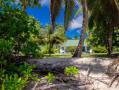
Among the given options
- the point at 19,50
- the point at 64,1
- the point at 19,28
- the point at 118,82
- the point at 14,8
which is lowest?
the point at 118,82

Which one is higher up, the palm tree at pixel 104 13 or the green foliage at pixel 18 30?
the palm tree at pixel 104 13

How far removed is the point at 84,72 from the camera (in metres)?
9.86

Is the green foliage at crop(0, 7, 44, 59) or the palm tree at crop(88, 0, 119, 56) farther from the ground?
the palm tree at crop(88, 0, 119, 56)

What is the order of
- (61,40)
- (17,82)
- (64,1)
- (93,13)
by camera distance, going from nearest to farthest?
1. (17,82)
2. (64,1)
3. (93,13)
4. (61,40)

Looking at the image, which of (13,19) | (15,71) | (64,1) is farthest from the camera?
(64,1)

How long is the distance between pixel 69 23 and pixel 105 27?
34.3ft

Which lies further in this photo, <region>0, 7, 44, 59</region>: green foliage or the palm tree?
the palm tree

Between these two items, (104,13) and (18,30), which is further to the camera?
(104,13)

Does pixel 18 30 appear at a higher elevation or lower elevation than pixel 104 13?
lower

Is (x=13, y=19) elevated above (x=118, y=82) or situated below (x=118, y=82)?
above

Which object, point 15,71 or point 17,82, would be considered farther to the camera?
point 15,71

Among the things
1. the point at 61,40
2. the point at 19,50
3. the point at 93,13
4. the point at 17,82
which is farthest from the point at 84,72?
the point at 61,40

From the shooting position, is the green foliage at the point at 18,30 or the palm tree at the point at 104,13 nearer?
the green foliage at the point at 18,30

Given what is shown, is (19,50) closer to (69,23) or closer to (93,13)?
(69,23)
